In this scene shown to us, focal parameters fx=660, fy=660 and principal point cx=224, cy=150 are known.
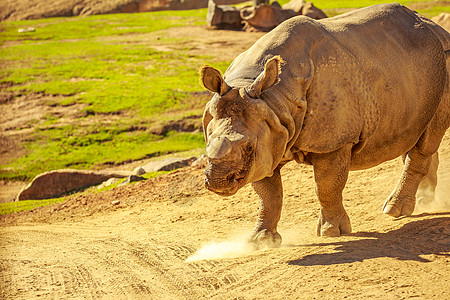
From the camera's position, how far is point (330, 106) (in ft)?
23.2

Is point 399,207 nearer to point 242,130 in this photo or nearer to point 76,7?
point 242,130

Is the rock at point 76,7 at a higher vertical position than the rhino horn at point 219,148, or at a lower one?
lower

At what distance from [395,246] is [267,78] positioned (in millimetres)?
2250

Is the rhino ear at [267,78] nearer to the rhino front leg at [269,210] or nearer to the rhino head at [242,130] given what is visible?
the rhino head at [242,130]

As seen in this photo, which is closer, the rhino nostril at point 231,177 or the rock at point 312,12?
the rhino nostril at point 231,177

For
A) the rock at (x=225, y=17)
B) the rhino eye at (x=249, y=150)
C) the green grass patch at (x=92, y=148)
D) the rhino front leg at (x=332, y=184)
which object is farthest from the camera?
the rock at (x=225, y=17)

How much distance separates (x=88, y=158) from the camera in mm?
20812

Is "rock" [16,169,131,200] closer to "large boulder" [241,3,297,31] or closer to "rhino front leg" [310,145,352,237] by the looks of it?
"rhino front leg" [310,145,352,237]

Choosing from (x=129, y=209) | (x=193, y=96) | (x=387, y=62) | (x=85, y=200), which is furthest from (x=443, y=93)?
(x=193, y=96)

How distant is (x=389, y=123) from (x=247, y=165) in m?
2.26

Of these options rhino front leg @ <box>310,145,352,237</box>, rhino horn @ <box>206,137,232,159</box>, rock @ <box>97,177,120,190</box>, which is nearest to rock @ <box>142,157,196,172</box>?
rock @ <box>97,177,120,190</box>

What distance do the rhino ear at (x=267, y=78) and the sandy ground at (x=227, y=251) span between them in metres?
1.80

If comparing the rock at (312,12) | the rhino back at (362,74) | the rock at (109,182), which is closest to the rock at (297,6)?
the rock at (312,12)

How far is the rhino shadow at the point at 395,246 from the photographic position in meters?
6.65
